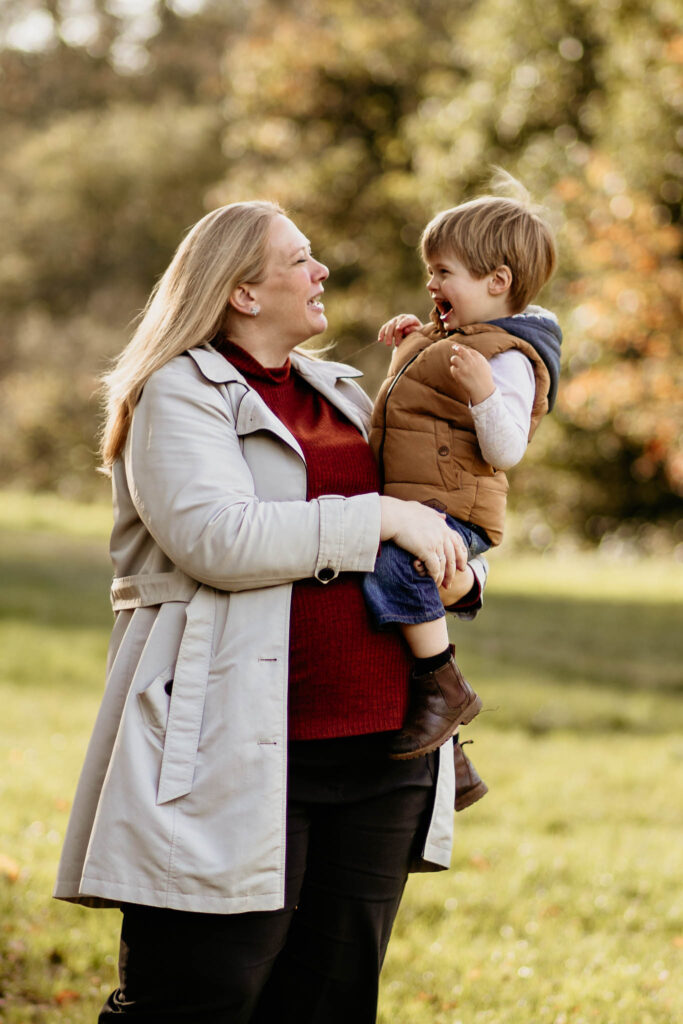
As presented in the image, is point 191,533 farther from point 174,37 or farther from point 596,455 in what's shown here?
point 174,37

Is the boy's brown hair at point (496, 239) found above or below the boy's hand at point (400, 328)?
above

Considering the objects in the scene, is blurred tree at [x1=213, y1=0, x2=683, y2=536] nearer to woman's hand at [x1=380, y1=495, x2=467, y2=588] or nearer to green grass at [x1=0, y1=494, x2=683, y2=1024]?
green grass at [x1=0, y1=494, x2=683, y2=1024]

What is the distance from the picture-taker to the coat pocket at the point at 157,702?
2318 mm

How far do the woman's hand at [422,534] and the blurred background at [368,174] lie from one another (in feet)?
3.76

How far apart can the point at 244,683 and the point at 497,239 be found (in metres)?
1.17

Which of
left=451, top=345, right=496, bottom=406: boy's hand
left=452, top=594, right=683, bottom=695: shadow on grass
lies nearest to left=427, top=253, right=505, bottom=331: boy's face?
left=451, top=345, right=496, bottom=406: boy's hand

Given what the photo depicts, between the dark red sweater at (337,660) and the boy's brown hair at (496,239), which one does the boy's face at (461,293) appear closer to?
the boy's brown hair at (496,239)

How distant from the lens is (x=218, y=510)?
7.51 feet

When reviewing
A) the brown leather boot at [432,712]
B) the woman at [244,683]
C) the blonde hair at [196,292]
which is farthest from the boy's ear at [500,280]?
the brown leather boot at [432,712]

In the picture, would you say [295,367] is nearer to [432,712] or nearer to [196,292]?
[196,292]

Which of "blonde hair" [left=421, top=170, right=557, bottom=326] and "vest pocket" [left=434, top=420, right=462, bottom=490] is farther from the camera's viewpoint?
"blonde hair" [left=421, top=170, right=557, bottom=326]

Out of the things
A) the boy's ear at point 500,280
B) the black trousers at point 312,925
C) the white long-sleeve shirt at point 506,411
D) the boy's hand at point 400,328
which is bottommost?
the black trousers at point 312,925

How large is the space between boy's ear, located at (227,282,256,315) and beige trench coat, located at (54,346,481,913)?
225mm

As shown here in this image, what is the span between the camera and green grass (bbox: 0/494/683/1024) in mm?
3934
